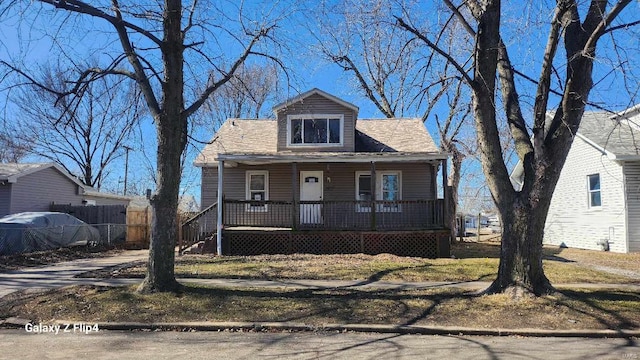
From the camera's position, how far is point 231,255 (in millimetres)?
15867

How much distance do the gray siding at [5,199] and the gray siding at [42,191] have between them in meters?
0.16

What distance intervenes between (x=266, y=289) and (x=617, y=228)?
47.7 feet

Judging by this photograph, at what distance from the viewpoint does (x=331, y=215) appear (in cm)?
1730

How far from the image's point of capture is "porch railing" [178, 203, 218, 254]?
55.1ft

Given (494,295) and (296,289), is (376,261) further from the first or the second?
(494,295)

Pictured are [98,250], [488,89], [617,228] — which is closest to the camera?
[488,89]

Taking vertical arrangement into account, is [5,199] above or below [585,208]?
above

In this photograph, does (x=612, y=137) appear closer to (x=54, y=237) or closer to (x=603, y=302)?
(x=603, y=302)

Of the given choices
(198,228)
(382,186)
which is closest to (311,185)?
(382,186)

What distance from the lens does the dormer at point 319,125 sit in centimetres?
1777

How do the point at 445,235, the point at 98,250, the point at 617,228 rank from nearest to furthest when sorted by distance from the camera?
1. the point at 445,235
2. the point at 617,228
3. the point at 98,250

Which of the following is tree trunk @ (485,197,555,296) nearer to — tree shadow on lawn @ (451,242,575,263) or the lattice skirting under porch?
tree shadow on lawn @ (451,242,575,263)

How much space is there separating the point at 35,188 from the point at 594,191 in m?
26.4

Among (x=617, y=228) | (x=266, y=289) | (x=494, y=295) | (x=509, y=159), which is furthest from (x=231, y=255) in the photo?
(x=509, y=159)
